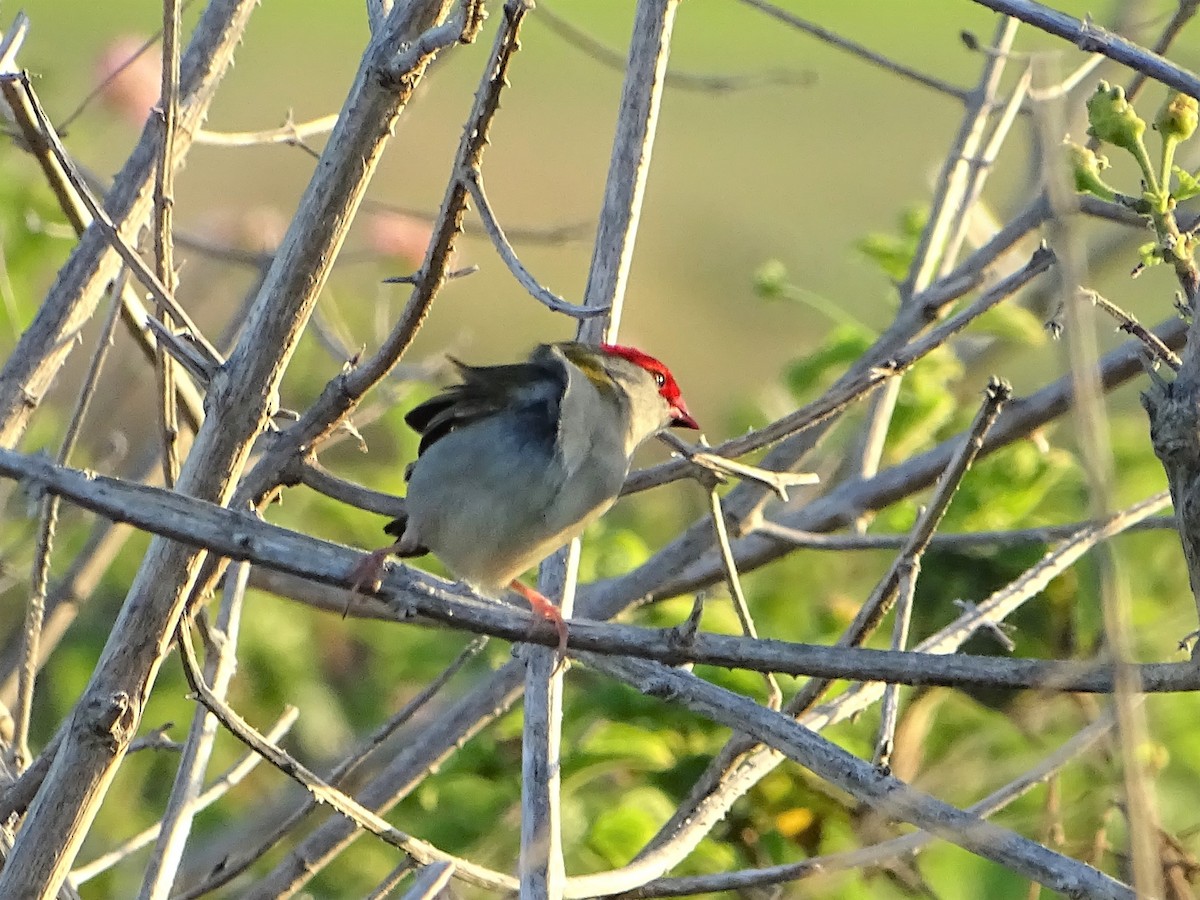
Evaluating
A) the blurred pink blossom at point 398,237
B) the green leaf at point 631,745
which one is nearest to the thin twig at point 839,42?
the green leaf at point 631,745

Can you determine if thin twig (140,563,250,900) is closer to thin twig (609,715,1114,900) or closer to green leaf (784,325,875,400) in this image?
thin twig (609,715,1114,900)

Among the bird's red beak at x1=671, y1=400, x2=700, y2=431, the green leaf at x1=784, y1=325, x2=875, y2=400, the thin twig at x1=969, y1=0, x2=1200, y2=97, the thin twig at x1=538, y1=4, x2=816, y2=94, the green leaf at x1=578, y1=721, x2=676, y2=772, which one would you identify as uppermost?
the thin twig at x1=538, y1=4, x2=816, y2=94

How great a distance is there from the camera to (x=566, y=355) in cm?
248

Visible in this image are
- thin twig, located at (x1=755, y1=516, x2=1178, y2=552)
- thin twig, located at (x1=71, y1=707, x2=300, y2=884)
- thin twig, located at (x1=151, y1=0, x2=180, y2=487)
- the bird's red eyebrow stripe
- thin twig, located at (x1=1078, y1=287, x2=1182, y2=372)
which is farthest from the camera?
thin twig, located at (x1=755, y1=516, x2=1178, y2=552)

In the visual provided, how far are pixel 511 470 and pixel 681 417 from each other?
784mm

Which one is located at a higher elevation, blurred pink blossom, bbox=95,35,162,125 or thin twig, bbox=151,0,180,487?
blurred pink blossom, bbox=95,35,162,125

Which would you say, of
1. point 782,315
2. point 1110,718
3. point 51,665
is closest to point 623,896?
point 1110,718

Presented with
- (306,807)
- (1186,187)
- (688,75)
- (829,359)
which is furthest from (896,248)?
(306,807)

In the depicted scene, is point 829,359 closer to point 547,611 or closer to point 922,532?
point 922,532

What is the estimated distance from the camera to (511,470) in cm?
215

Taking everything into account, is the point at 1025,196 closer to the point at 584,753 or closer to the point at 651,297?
the point at 584,753

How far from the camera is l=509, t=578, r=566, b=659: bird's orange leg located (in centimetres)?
177

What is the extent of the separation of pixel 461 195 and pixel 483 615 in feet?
1.66

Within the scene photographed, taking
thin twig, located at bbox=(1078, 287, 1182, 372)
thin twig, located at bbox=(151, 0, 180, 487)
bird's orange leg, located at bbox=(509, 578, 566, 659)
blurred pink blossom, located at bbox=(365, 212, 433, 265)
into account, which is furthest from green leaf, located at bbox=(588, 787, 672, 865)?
blurred pink blossom, located at bbox=(365, 212, 433, 265)
